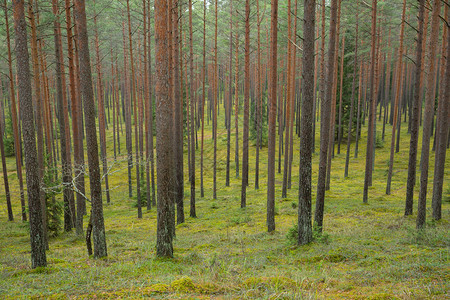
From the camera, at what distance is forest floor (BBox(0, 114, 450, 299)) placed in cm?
551

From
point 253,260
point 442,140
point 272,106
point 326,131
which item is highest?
point 272,106

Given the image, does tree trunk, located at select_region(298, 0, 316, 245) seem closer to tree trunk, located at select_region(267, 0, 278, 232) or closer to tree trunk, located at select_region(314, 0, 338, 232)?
tree trunk, located at select_region(314, 0, 338, 232)

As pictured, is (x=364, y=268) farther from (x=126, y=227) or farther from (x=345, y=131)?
(x=345, y=131)

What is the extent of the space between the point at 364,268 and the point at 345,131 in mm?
36273

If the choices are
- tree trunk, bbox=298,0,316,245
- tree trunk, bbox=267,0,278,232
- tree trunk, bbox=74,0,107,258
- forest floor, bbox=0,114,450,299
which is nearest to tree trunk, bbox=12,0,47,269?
forest floor, bbox=0,114,450,299

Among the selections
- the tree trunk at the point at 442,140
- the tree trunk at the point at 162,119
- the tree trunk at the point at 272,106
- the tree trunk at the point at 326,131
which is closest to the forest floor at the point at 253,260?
the tree trunk at the point at 162,119

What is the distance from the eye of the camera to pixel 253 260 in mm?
8492

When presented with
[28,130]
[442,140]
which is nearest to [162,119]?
[28,130]

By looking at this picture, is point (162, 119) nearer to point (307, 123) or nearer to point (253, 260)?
point (307, 123)

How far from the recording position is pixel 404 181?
26.7 metres

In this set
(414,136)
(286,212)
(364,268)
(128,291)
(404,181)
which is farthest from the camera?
(404,181)

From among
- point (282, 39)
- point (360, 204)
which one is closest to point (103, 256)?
point (360, 204)

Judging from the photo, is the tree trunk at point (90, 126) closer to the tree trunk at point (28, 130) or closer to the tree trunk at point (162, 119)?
the tree trunk at point (28, 130)

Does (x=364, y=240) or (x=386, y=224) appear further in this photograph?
(x=386, y=224)
